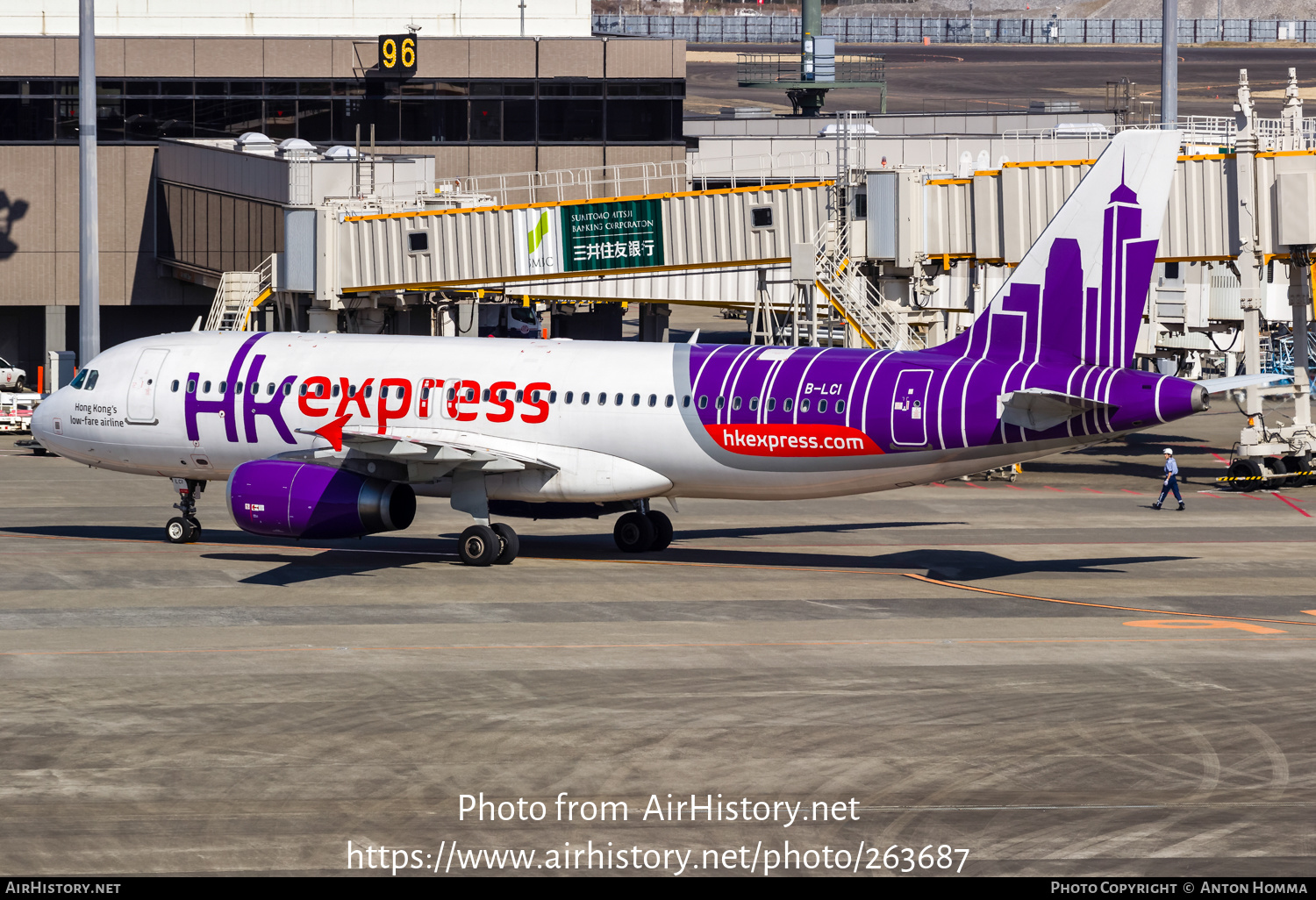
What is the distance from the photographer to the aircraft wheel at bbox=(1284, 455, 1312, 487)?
51812 mm

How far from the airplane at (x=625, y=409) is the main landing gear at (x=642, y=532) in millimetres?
56

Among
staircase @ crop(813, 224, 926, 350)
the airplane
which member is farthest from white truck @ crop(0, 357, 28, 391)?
staircase @ crop(813, 224, 926, 350)

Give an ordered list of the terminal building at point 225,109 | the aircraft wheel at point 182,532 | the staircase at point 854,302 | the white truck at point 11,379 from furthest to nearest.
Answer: the terminal building at point 225,109 → the white truck at point 11,379 → the staircase at point 854,302 → the aircraft wheel at point 182,532

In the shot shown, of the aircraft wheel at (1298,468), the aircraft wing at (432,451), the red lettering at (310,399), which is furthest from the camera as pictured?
the aircraft wheel at (1298,468)

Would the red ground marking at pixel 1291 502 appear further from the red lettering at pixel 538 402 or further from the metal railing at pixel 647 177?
the metal railing at pixel 647 177

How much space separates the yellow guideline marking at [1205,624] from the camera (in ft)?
98.4

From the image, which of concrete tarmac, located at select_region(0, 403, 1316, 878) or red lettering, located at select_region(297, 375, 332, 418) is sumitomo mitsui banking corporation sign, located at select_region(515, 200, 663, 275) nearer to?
concrete tarmac, located at select_region(0, 403, 1316, 878)

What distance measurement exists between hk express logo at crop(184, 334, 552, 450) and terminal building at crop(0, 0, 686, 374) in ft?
120

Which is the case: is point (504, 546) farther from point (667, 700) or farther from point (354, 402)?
point (667, 700)

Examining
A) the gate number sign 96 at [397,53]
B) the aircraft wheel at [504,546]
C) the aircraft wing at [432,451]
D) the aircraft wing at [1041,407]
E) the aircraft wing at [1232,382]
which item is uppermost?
the gate number sign 96 at [397,53]

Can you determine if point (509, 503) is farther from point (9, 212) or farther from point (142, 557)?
point (9, 212)

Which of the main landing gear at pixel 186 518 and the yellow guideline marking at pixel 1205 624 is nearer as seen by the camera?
the yellow guideline marking at pixel 1205 624

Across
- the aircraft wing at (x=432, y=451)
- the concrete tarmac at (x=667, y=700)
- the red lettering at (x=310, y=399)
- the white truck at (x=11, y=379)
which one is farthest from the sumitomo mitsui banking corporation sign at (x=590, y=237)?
the white truck at (x=11, y=379)

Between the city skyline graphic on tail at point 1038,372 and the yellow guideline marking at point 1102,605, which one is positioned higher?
the city skyline graphic on tail at point 1038,372
